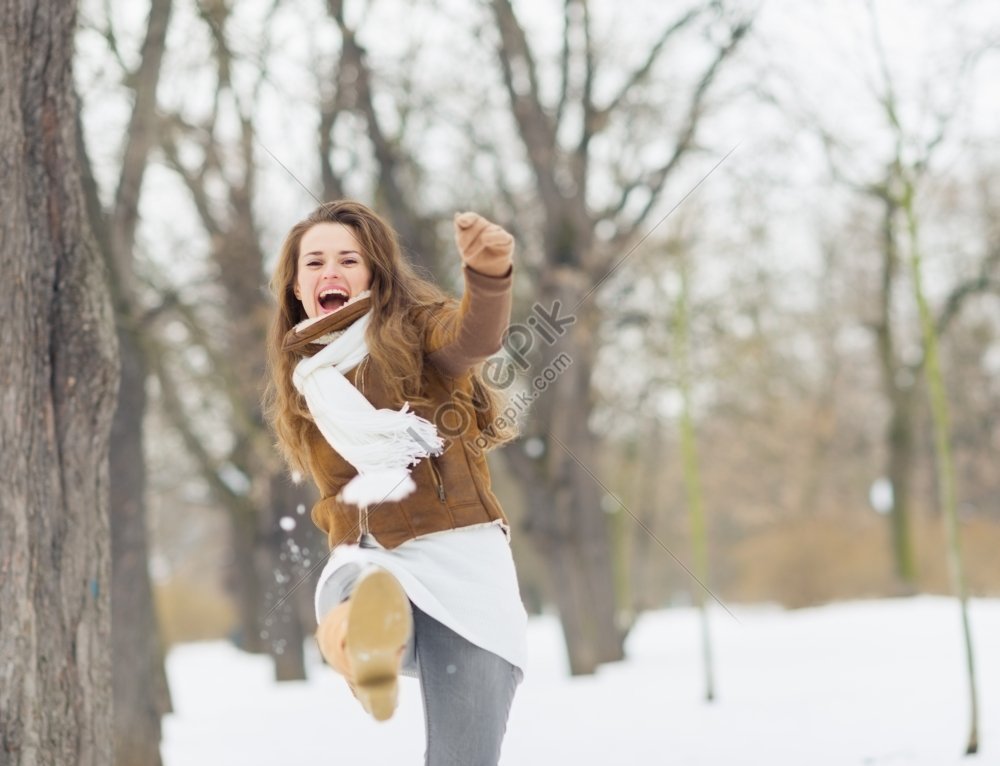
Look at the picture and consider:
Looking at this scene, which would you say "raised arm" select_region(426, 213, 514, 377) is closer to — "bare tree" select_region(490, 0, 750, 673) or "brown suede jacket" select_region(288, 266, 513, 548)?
"brown suede jacket" select_region(288, 266, 513, 548)

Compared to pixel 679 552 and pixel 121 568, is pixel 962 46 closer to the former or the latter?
pixel 121 568

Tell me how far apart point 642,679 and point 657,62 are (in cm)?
562

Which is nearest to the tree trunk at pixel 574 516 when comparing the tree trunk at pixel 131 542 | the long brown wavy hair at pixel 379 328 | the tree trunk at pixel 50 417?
the tree trunk at pixel 131 542

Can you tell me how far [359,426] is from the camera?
273cm

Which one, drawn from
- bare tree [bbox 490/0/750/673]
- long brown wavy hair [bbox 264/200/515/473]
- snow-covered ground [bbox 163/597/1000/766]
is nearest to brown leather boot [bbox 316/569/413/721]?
long brown wavy hair [bbox 264/200/515/473]

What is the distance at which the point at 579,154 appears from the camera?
11.5 m

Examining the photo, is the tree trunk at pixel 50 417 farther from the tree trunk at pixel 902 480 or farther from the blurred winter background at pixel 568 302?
the tree trunk at pixel 902 480

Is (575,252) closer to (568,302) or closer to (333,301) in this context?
(568,302)

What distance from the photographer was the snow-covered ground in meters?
6.86

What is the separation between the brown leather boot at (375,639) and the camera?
7.93 ft

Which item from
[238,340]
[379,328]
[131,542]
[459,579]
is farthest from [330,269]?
[238,340]

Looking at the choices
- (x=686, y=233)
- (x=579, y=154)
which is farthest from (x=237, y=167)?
(x=686, y=233)

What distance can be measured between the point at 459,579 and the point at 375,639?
1.15ft

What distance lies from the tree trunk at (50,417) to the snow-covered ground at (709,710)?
303cm
